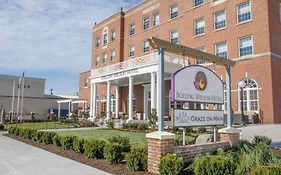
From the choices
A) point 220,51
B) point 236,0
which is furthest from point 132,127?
point 236,0

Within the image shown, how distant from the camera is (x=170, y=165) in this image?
7.40 metres

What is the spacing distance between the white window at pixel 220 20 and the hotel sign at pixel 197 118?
61.3 feet

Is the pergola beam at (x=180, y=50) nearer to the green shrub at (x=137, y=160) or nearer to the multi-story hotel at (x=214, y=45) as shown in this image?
the green shrub at (x=137, y=160)

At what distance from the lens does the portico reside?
84.1 ft

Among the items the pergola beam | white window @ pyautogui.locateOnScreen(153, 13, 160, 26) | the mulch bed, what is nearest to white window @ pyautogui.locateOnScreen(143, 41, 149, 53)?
white window @ pyautogui.locateOnScreen(153, 13, 160, 26)

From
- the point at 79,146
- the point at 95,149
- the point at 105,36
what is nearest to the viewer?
the point at 95,149

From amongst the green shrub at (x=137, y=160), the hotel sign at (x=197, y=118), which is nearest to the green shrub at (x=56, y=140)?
the green shrub at (x=137, y=160)

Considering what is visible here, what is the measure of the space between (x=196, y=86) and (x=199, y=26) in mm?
21227

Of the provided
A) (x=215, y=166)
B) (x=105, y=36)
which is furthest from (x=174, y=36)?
(x=215, y=166)

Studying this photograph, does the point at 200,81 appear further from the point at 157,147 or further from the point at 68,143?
the point at 68,143

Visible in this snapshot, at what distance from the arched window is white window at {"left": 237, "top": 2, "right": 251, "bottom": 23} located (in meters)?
5.28

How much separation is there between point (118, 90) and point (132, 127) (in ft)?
52.3

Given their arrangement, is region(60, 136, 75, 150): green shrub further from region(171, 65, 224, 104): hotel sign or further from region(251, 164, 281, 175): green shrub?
region(251, 164, 281, 175): green shrub

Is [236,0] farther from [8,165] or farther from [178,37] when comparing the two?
[8,165]
